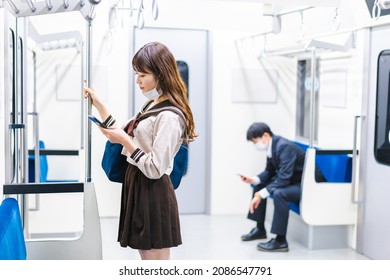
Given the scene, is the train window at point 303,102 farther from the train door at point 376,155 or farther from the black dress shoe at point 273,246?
the black dress shoe at point 273,246

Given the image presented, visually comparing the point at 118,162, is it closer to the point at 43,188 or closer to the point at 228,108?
the point at 43,188

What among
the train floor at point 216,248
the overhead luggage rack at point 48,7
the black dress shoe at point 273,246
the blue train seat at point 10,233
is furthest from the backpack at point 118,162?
the black dress shoe at point 273,246

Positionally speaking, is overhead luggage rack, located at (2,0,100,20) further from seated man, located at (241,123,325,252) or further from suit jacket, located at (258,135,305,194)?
suit jacket, located at (258,135,305,194)

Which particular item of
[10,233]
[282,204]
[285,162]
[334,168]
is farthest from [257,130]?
[10,233]

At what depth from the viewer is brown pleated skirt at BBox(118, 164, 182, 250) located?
2264 mm

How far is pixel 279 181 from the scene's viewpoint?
4.66 m

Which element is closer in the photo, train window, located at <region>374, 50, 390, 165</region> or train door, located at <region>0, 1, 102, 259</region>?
train door, located at <region>0, 1, 102, 259</region>

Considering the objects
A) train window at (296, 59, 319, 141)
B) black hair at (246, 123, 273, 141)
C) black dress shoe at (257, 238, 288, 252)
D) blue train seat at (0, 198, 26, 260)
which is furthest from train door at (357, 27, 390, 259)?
blue train seat at (0, 198, 26, 260)

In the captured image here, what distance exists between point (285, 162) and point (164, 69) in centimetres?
263

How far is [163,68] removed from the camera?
2201 mm

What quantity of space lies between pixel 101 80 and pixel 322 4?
2722 millimetres

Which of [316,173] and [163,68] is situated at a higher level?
[163,68]

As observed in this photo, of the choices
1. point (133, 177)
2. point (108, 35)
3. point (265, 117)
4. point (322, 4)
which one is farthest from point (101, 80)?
point (133, 177)
